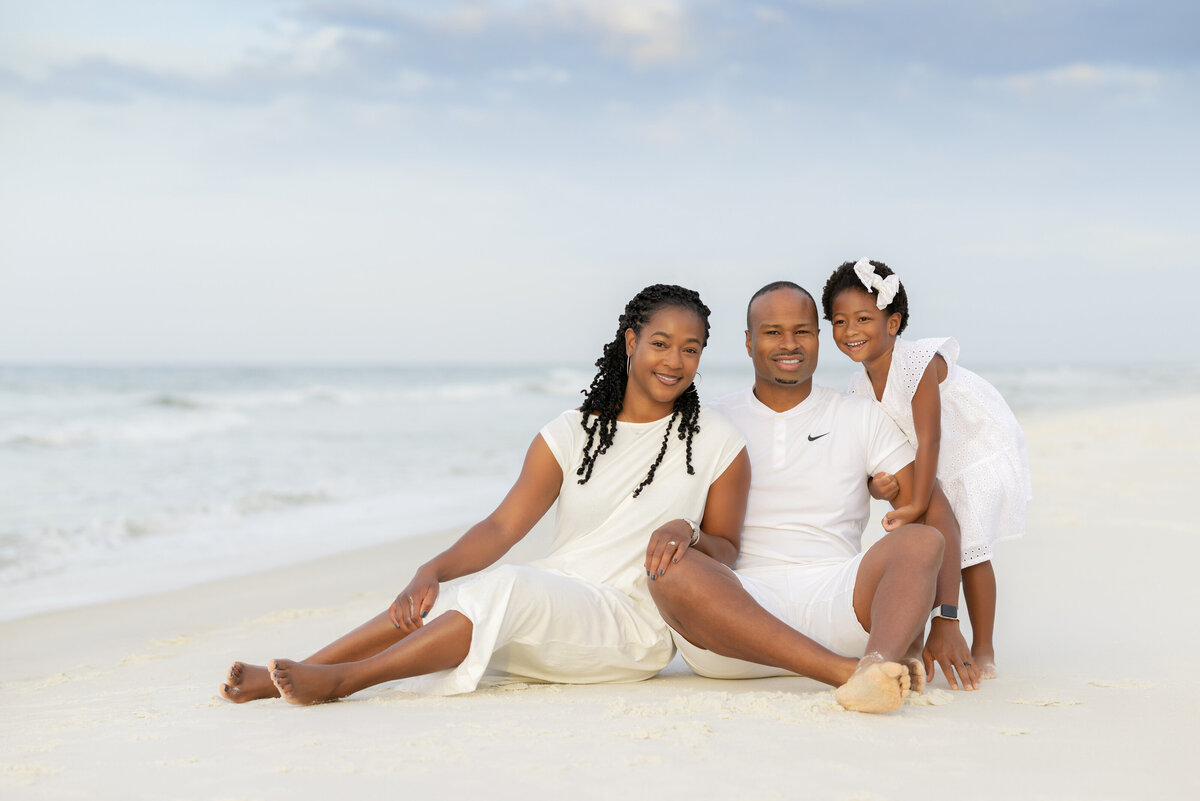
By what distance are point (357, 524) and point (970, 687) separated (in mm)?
6315

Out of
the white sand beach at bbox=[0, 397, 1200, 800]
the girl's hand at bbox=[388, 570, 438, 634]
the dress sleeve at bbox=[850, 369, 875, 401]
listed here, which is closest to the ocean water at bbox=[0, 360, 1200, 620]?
the white sand beach at bbox=[0, 397, 1200, 800]

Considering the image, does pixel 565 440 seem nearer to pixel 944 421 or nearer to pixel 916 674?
pixel 916 674

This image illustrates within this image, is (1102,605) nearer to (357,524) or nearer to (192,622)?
(192,622)

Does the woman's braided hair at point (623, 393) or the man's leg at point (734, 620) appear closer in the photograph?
the man's leg at point (734, 620)

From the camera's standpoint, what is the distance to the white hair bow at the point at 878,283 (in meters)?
4.21

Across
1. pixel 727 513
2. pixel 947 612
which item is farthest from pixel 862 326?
pixel 947 612

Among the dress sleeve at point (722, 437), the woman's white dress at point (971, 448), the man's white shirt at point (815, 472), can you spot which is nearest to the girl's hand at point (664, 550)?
the dress sleeve at point (722, 437)

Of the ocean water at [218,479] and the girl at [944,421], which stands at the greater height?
the girl at [944,421]

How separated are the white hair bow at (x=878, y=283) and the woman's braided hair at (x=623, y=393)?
657 mm

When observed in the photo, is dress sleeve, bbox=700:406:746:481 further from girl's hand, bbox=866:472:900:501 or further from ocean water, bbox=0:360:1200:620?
ocean water, bbox=0:360:1200:620

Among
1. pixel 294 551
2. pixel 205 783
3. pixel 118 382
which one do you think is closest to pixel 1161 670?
pixel 205 783

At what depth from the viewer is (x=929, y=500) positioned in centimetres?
407

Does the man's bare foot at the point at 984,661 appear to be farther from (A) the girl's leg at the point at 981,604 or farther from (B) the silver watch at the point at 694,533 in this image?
(B) the silver watch at the point at 694,533

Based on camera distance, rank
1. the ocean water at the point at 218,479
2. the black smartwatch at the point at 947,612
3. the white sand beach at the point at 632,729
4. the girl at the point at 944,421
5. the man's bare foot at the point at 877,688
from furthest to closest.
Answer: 1. the ocean water at the point at 218,479
2. the girl at the point at 944,421
3. the black smartwatch at the point at 947,612
4. the man's bare foot at the point at 877,688
5. the white sand beach at the point at 632,729
